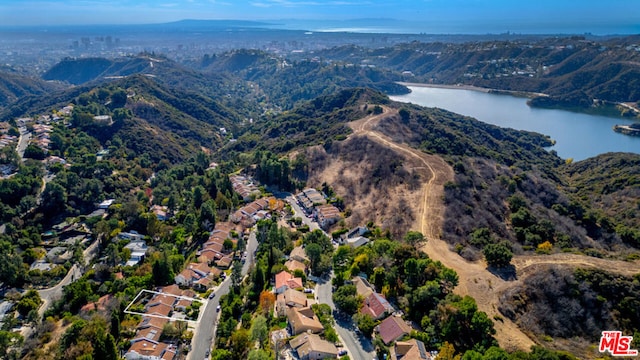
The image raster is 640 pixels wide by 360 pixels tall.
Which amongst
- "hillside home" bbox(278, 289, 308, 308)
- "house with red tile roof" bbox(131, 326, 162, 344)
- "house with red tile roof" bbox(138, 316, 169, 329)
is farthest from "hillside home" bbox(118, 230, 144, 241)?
"hillside home" bbox(278, 289, 308, 308)

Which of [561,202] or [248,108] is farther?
[248,108]

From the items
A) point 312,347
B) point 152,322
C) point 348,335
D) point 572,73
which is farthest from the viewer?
point 572,73

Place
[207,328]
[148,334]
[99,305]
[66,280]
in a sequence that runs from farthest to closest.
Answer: [66,280], [99,305], [207,328], [148,334]

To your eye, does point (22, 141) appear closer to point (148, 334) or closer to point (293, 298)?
point (148, 334)

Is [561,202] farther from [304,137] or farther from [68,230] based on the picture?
[68,230]

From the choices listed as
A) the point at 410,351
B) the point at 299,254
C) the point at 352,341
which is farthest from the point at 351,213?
the point at 410,351

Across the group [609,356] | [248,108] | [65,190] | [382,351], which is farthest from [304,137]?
[248,108]
